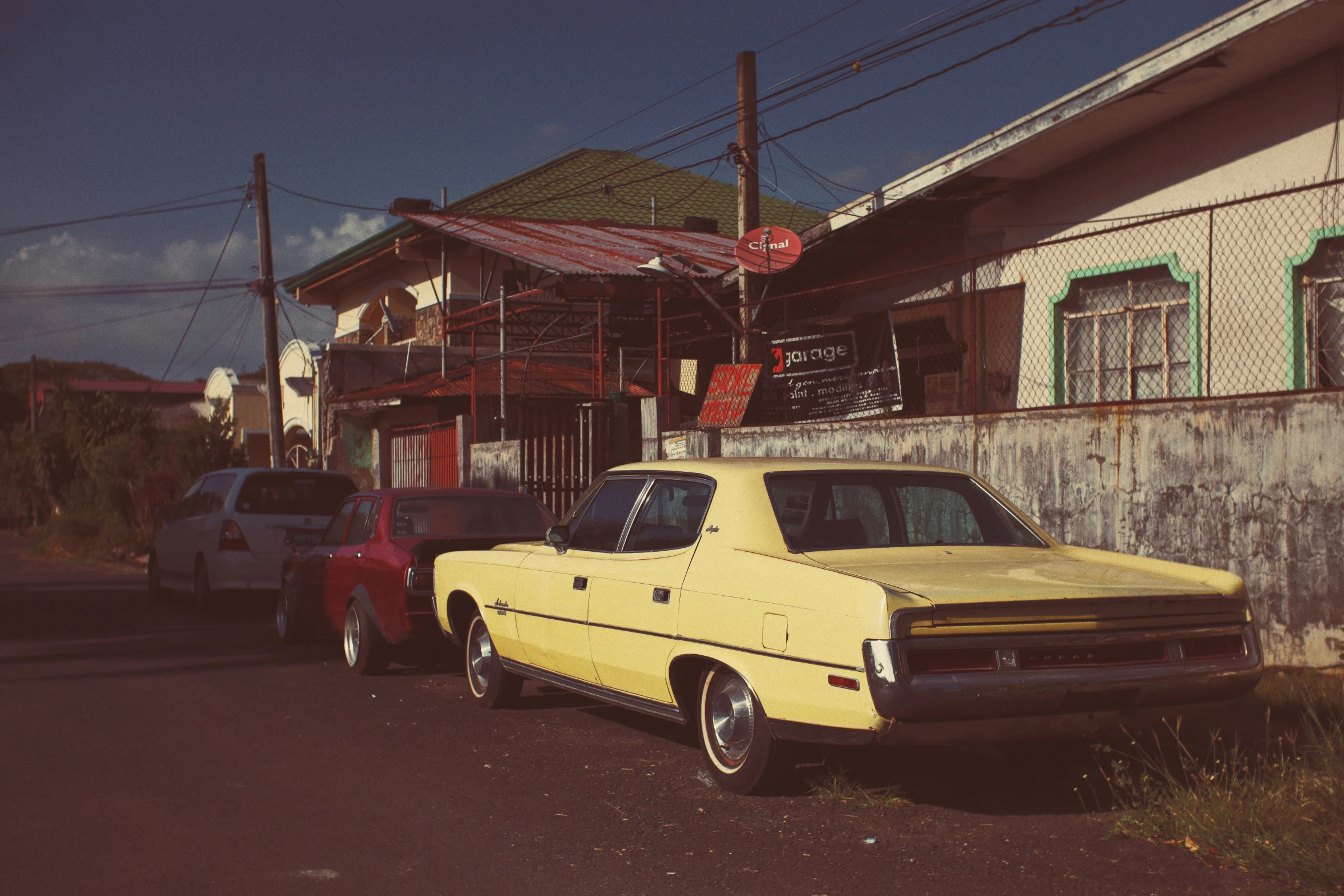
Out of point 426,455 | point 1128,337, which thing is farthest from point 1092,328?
point 426,455

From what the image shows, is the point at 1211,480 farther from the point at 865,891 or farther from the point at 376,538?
the point at 376,538

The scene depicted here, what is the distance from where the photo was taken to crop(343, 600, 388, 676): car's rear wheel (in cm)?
963

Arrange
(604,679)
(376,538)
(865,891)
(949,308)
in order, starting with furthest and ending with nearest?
(949,308) < (376,538) < (604,679) < (865,891)

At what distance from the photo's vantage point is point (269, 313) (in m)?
24.2

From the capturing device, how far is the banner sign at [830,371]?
1358 centimetres

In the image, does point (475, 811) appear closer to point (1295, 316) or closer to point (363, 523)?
point (363, 523)

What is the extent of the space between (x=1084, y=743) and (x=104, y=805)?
4.67 metres

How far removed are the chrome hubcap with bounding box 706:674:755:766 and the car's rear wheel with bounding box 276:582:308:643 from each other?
20.8 ft

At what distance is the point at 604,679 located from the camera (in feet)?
22.5

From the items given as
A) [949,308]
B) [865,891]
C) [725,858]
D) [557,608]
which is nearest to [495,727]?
[557,608]

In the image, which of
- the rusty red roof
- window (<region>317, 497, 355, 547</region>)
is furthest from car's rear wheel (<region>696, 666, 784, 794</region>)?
the rusty red roof

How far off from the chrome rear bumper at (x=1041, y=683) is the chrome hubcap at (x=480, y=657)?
3.92 m

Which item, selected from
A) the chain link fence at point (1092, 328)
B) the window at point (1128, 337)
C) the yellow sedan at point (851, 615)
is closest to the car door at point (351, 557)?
the yellow sedan at point (851, 615)

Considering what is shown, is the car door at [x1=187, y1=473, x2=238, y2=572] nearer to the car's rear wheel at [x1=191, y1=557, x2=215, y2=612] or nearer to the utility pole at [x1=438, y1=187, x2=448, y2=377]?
the car's rear wheel at [x1=191, y1=557, x2=215, y2=612]
